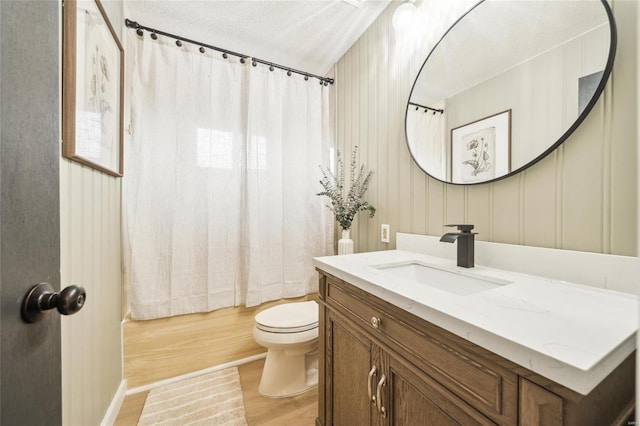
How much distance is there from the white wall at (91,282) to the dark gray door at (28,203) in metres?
0.53

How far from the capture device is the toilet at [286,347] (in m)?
1.47

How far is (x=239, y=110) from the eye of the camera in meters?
1.86

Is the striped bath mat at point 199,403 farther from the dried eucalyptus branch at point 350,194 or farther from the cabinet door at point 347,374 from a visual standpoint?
the dried eucalyptus branch at point 350,194

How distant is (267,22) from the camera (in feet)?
5.49

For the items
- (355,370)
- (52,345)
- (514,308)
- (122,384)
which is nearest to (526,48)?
(514,308)

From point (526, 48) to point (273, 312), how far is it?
1.83 meters

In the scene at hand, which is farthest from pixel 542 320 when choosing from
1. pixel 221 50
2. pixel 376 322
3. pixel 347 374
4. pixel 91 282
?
pixel 221 50

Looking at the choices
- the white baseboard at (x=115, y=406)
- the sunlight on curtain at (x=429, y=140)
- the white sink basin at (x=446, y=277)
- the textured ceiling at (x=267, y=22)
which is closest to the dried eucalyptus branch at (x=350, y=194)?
the sunlight on curtain at (x=429, y=140)

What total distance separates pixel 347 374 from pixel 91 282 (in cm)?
119

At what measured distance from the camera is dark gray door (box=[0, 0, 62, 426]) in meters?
0.37

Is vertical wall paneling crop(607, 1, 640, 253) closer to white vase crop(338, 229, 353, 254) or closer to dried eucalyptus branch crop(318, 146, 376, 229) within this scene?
dried eucalyptus branch crop(318, 146, 376, 229)

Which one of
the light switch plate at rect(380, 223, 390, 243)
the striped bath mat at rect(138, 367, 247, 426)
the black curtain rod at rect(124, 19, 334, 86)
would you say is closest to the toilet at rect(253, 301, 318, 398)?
the striped bath mat at rect(138, 367, 247, 426)

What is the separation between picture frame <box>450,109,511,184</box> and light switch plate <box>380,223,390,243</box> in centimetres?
51

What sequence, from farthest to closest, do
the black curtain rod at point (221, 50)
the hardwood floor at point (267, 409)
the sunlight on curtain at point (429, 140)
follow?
the black curtain rod at point (221, 50) < the hardwood floor at point (267, 409) < the sunlight on curtain at point (429, 140)
